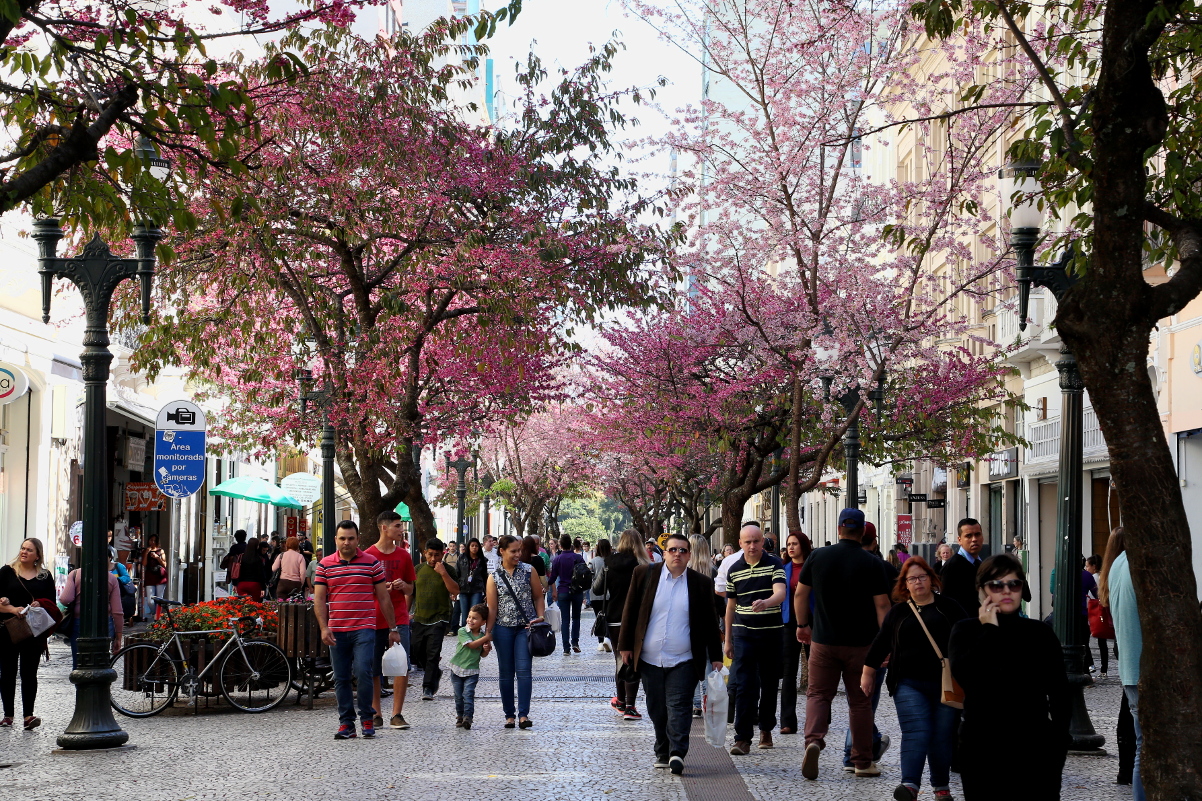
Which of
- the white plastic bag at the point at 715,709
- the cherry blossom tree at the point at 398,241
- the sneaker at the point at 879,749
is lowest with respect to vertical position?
the sneaker at the point at 879,749

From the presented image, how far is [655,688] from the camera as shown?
11.4 meters

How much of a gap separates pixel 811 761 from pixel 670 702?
1162mm

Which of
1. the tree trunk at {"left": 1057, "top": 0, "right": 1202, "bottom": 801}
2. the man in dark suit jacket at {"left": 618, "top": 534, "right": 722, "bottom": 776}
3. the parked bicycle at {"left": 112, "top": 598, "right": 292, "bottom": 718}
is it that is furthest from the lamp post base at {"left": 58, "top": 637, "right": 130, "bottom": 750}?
the tree trunk at {"left": 1057, "top": 0, "right": 1202, "bottom": 801}

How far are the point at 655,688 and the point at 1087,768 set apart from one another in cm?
338

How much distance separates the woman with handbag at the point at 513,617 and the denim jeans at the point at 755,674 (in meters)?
2.32

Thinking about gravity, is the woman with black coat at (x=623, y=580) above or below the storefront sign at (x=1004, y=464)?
below

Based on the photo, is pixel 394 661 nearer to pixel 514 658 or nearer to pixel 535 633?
pixel 514 658

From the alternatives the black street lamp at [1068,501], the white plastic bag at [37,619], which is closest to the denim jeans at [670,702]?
the black street lamp at [1068,501]

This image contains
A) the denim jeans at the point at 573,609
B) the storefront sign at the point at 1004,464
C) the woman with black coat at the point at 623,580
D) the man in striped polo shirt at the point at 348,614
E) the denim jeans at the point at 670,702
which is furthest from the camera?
the storefront sign at the point at 1004,464

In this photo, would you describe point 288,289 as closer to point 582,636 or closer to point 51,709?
point 51,709

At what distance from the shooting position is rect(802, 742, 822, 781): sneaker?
10.7 metres

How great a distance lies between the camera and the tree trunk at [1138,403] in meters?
6.53

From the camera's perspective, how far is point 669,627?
1145cm

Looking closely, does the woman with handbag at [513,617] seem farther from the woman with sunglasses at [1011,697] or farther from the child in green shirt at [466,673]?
the woman with sunglasses at [1011,697]
